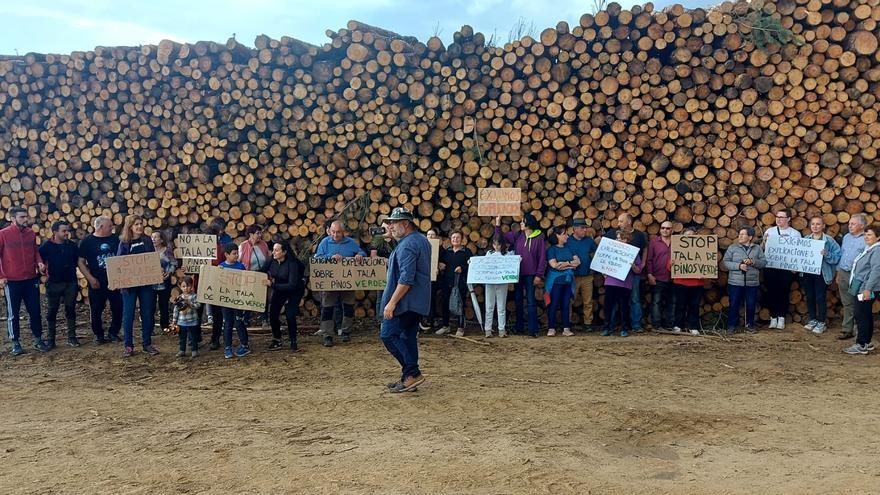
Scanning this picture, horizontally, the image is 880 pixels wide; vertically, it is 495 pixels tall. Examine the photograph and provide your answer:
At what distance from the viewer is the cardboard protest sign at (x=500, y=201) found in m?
9.18

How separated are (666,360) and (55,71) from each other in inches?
→ 412

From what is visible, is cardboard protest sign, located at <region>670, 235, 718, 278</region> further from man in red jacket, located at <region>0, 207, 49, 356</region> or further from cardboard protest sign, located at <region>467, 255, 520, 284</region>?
man in red jacket, located at <region>0, 207, 49, 356</region>

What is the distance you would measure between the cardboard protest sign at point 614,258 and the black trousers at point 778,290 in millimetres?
2164

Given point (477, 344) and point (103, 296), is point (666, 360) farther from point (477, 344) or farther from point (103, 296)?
point (103, 296)

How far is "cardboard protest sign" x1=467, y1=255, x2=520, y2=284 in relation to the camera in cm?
846

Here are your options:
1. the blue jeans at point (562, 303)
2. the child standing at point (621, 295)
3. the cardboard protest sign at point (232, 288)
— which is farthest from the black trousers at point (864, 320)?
the cardboard protest sign at point (232, 288)

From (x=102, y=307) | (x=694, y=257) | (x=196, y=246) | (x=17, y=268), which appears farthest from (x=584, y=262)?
(x=17, y=268)

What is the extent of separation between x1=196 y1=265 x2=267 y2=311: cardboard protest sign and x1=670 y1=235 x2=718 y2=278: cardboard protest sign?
5490 mm

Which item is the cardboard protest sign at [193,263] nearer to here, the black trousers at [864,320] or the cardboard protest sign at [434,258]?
the cardboard protest sign at [434,258]

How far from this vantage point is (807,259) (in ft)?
27.3

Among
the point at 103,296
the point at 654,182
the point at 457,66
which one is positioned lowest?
the point at 103,296

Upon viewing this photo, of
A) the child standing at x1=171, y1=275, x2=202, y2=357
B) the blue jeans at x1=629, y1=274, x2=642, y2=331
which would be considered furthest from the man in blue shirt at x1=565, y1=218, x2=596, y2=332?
the child standing at x1=171, y1=275, x2=202, y2=357

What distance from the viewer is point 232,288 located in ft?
24.7

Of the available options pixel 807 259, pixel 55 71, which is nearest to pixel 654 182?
pixel 807 259
